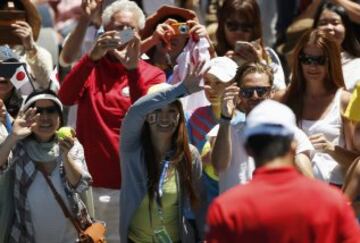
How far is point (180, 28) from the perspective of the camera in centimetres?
898

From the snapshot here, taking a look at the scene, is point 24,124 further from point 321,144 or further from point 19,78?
point 321,144

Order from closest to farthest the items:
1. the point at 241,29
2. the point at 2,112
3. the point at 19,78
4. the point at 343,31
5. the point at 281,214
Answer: the point at 281,214 → the point at 2,112 → the point at 19,78 → the point at 241,29 → the point at 343,31

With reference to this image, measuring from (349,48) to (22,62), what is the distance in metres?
2.39

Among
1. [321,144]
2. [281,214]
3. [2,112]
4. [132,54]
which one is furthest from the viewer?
[2,112]


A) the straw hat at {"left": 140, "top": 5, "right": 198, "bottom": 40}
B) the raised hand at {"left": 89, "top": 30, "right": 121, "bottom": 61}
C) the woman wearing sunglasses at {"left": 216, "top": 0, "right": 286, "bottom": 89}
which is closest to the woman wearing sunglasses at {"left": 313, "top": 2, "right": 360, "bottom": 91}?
the woman wearing sunglasses at {"left": 216, "top": 0, "right": 286, "bottom": 89}

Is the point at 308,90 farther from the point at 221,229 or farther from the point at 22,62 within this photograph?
the point at 221,229

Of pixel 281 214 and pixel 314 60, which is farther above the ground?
pixel 281 214

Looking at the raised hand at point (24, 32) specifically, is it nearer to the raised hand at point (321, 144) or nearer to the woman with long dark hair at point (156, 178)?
the woman with long dark hair at point (156, 178)

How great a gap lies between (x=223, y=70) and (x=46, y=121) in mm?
1153

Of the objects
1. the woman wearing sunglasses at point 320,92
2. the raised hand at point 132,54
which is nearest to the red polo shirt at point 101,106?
the raised hand at point 132,54

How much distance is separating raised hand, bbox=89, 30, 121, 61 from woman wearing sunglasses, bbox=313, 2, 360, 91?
5.77 ft

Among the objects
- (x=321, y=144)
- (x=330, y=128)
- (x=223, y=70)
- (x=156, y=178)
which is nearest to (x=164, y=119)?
(x=156, y=178)

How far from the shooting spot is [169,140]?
26.1 feet

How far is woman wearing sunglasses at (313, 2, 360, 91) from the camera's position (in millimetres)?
9375
